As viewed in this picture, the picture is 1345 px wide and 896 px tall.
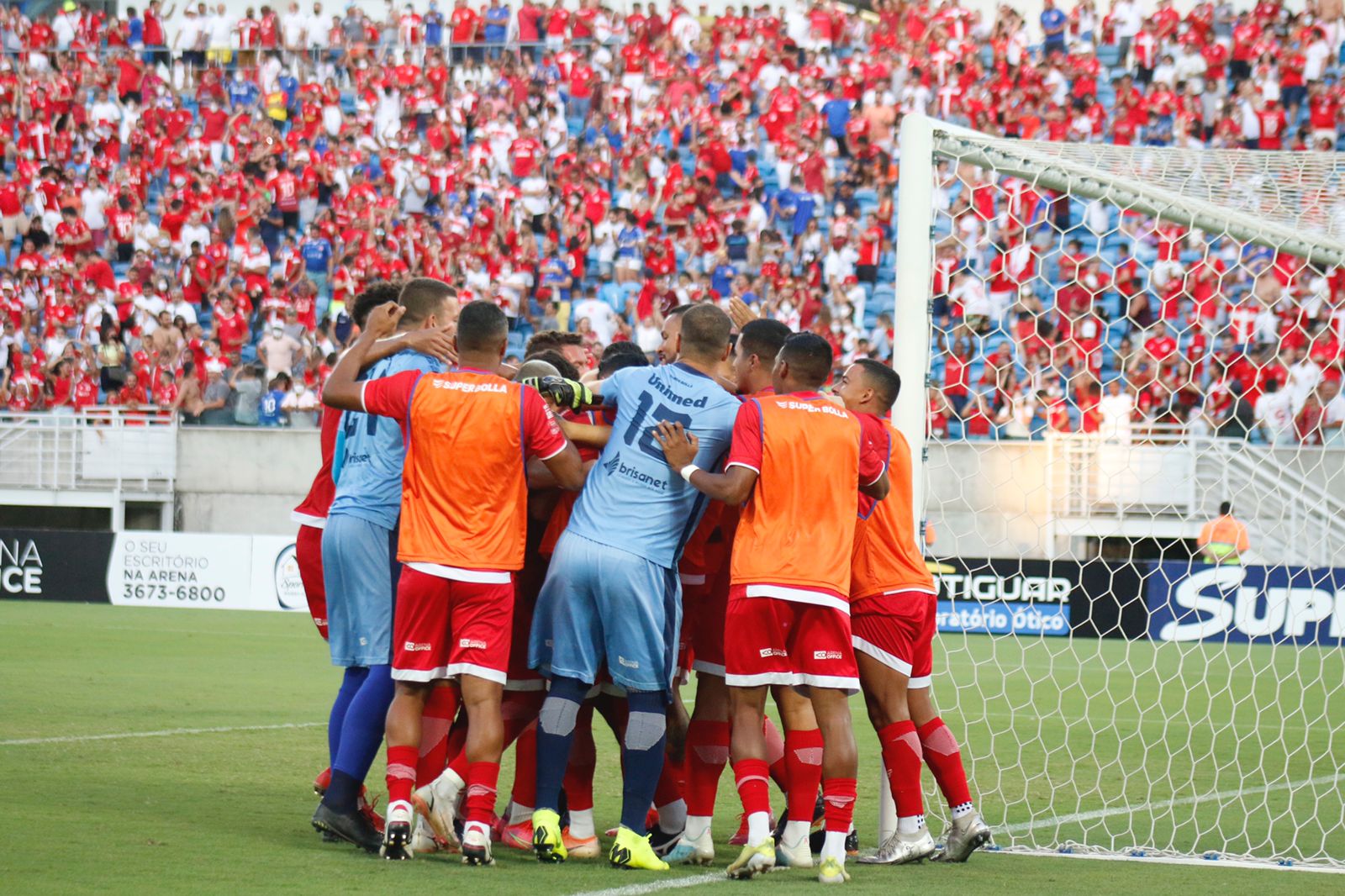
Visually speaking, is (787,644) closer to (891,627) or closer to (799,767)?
(799,767)

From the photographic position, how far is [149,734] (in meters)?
9.52

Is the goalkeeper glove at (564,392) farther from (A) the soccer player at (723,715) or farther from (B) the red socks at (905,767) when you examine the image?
(B) the red socks at (905,767)

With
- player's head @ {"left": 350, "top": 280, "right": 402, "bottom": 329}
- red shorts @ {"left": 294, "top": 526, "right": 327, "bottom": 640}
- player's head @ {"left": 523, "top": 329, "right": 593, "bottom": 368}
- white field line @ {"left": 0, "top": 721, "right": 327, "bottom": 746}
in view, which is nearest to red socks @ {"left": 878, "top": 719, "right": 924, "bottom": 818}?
player's head @ {"left": 523, "top": 329, "right": 593, "bottom": 368}

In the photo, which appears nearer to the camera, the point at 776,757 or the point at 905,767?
the point at 905,767

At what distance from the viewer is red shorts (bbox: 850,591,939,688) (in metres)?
6.64

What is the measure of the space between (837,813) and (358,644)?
1.92 metres

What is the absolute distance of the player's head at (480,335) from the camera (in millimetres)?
6285

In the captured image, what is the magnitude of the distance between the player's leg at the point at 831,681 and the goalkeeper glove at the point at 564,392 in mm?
1102

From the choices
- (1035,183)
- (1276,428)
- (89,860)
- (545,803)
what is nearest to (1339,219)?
(1035,183)

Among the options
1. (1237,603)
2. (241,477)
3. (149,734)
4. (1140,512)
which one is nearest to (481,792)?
(149,734)

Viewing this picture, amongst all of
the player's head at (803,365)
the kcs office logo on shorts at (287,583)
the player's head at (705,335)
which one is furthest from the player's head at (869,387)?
the kcs office logo on shorts at (287,583)

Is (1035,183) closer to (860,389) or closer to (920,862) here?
(860,389)

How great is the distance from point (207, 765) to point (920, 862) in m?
3.76

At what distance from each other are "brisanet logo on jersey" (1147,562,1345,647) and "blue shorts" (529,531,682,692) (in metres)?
11.6
